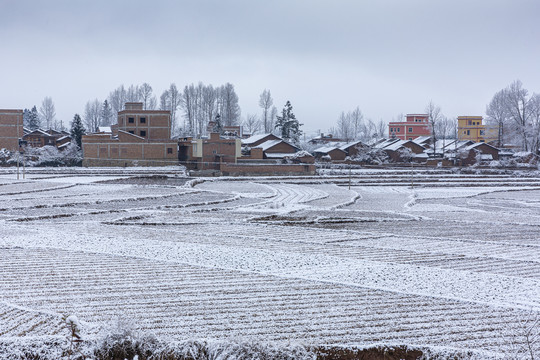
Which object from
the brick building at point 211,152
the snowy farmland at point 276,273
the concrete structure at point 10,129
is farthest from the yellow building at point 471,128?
the snowy farmland at point 276,273

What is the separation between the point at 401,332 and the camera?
6.82 metres

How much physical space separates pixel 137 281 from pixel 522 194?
29.2 metres

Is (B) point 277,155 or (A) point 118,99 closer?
(B) point 277,155

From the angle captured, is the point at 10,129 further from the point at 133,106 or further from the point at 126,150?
the point at 126,150

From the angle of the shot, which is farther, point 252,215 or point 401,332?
point 252,215

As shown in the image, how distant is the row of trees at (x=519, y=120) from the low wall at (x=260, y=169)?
31.7 metres

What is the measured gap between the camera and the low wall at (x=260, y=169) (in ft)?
141

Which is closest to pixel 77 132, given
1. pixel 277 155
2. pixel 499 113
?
pixel 277 155

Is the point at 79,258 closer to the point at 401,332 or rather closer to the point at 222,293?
the point at 222,293

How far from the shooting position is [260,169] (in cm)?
4353

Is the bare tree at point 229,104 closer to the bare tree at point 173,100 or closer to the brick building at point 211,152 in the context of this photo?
the bare tree at point 173,100

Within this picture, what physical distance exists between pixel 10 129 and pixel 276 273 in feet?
180

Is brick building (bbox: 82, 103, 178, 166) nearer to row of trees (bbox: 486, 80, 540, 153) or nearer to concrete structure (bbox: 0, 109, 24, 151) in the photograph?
concrete structure (bbox: 0, 109, 24, 151)

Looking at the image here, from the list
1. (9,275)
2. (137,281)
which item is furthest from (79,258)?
(137,281)
